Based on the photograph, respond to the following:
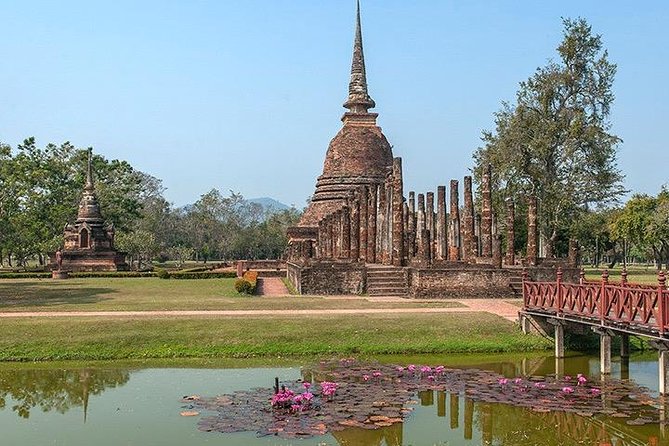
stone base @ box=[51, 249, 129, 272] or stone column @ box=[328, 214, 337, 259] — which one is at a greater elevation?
stone column @ box=[328, 214, 337, 259]

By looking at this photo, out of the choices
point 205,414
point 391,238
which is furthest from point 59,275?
point 205,414

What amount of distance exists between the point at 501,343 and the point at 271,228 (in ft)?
291

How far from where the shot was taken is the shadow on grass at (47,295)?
90.9ft

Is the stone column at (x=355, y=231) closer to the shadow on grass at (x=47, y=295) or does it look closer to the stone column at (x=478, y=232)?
the stone column at (x=478, y=232)

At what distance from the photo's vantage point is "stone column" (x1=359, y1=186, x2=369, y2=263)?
40844 mm

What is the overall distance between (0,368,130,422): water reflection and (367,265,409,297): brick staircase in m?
15.2

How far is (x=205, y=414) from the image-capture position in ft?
43.9

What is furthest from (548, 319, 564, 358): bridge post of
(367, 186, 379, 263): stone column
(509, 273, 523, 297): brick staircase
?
(367, 186, 379, 263): stone column

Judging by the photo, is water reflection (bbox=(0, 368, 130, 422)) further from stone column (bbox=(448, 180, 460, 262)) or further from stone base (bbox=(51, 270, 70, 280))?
stone base (bbox=(51, 270, 70, 280))

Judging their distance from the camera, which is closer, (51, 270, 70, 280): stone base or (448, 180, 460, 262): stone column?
(448, 180, 460, 262): stone column

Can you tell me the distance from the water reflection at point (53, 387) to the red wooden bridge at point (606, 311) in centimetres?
985

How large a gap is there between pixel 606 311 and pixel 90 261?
146ft

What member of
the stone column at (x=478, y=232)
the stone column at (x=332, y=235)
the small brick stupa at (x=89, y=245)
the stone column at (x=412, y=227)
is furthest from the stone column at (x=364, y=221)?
the small brick stupa at (x=89, y=245)

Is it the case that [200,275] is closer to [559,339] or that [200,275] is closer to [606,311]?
[559,339]
